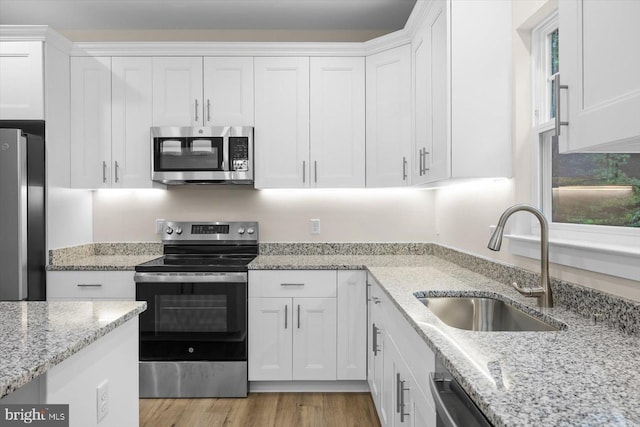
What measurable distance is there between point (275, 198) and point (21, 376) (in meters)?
2.63

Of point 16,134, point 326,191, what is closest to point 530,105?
point 326,191

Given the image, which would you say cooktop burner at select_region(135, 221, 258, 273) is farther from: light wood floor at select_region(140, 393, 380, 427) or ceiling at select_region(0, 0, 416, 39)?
ceiling at select_region(0, 0, 416, 39)

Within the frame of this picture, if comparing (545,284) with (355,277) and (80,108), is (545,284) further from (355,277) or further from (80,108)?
(80,108)

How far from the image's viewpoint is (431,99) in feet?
7.89

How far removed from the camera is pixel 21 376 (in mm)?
903

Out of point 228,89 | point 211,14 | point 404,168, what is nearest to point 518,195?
point 404,168

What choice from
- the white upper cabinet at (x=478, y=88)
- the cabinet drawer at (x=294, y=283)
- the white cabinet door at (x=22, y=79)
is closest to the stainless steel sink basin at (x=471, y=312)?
the white upper cabinet at (x=478, y=88)

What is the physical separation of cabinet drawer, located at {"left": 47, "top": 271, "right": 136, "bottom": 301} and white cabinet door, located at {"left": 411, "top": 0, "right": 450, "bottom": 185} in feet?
6.64

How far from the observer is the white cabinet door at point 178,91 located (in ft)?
10.4

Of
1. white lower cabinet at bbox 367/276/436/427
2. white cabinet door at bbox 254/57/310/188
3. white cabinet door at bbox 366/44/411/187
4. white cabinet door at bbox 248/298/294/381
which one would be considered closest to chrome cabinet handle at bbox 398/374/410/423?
white lower cabinet at bbox 367/276/436/427

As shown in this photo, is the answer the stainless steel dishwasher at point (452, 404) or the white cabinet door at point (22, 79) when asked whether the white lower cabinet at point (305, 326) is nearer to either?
the stainless steel dishwasher at point (452, 404)

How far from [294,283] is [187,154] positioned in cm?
119

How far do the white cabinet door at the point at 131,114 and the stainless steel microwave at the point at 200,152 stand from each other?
0.14 metres

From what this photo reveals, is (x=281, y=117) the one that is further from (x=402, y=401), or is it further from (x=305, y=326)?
(x=402, y=401)
